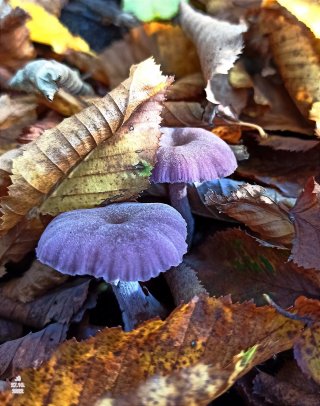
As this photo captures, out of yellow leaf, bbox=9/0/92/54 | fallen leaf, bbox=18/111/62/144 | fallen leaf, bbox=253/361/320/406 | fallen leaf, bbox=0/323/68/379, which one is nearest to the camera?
fallen leaf, bbox=253/361/320/406

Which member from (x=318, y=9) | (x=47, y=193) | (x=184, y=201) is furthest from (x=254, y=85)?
(x=47, y=193)

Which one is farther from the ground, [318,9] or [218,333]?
[318,9]

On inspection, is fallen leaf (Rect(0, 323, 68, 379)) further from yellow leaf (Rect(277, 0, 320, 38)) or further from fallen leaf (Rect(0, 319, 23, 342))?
yellow leaf (Rect(277, 0, 320, 38))

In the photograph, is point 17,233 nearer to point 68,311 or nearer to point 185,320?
point 68,311

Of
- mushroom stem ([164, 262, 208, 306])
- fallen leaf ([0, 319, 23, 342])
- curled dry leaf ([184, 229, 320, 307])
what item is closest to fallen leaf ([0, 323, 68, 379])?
fallen leaf ([0, 319, 23, 342])

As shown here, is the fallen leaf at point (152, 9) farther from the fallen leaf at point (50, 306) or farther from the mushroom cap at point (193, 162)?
the fallen leaf at point (50, 306)
